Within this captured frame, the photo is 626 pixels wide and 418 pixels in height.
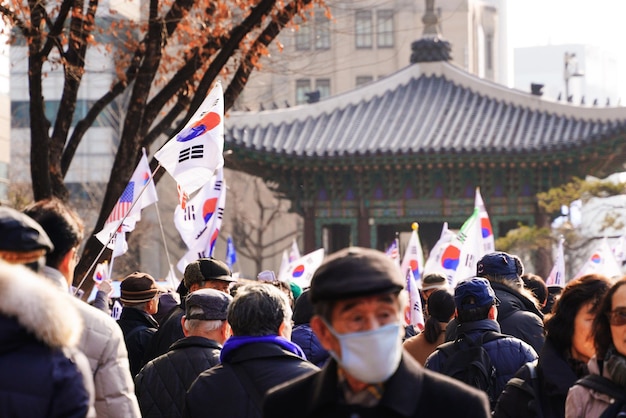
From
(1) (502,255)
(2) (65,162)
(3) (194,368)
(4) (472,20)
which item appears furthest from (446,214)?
(4) (472,20)

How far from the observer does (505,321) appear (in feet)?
23.6

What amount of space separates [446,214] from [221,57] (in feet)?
54.4

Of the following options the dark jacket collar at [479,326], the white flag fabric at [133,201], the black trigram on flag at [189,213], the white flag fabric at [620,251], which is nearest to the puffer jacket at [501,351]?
the dark jacket collar at [479,326]

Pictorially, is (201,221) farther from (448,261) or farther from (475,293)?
(475,293)

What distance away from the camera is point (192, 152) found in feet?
32.8

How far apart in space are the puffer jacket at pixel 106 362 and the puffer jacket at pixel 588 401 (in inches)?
59.1

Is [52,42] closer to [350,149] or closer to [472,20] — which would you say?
[350,149]

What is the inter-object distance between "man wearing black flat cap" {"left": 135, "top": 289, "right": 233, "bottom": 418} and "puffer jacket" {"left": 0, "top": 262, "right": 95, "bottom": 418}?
2134 millimetres

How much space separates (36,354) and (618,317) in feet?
6.29

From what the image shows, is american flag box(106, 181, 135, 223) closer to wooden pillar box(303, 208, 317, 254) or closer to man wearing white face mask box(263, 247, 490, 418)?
man wearing white face mask box(263, 247, 490, 418)

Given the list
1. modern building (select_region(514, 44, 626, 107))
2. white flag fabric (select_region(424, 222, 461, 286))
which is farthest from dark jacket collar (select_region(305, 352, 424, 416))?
modern building (select_region(514, 44, 626, 107))

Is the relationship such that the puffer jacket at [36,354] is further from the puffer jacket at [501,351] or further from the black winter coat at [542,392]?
the puffer jacket at [501,351]

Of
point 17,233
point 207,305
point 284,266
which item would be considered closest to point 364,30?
point 284,266

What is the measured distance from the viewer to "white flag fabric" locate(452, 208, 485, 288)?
47.6 ft
